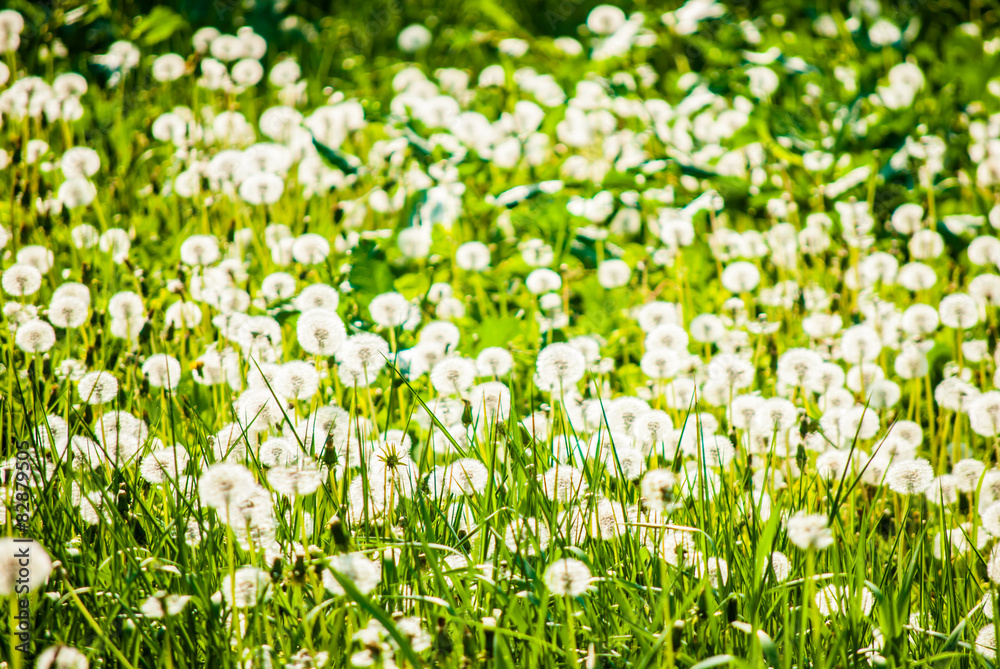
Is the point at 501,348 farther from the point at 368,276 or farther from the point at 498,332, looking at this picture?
the point at 368,276

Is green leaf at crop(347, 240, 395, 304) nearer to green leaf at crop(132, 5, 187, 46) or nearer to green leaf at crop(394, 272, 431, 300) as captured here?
green leaf at crop(394, 272, 431, 300)

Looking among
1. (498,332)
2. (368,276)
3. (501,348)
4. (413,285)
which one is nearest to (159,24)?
(413,285)

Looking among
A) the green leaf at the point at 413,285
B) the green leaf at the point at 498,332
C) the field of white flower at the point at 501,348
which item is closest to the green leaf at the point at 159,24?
the field of white flower at the point at 501,348

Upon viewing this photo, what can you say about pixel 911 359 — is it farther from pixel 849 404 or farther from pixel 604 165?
pixel 604 165

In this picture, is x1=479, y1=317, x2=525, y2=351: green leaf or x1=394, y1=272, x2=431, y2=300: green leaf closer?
x1=479, y1=317, x2=525, y2=351: green leaf

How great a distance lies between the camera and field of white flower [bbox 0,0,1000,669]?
1.26 meters

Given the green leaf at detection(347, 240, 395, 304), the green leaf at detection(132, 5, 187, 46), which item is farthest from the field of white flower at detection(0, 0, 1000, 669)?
the green leaf at detection(132, 5, 187, 46)

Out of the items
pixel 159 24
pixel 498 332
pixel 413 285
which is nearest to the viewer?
pixel 498 332

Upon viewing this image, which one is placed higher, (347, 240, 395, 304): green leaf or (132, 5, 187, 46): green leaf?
(132, 5, 187, 46): green leaf

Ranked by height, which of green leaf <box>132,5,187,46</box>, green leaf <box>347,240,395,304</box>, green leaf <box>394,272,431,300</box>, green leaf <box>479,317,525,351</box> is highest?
green leaf <box>132,5,187,46</box>

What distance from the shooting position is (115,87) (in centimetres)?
405

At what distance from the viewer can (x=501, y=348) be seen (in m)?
2.07

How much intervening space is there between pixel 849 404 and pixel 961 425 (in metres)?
0.41

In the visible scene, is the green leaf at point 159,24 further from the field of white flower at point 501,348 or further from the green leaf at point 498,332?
the green leaf at point 498,332
